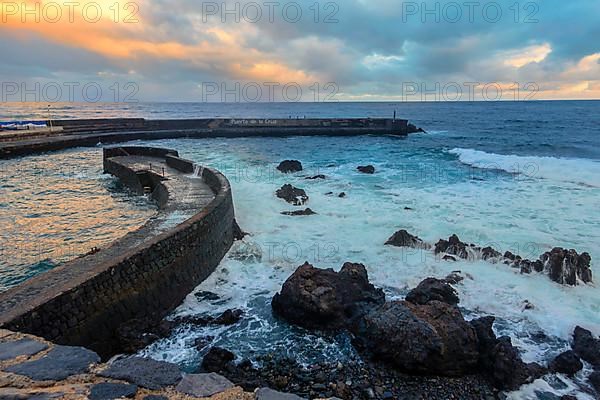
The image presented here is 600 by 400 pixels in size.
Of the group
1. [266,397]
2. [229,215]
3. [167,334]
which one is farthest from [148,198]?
[266,397]

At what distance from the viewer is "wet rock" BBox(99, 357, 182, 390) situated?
3.31 meters

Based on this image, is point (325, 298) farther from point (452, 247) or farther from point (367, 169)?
point (367, 169)

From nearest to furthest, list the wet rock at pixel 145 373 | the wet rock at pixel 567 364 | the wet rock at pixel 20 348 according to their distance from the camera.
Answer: the wet rock at pixel 145 373, the wet rock at pixel 20 348, the wet rock at pixel 567 364

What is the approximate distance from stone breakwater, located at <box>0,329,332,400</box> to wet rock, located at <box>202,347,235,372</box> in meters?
2.57

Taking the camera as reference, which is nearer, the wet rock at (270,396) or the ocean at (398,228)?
the wet rock at (270,396)

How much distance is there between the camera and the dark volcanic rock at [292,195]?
50.0 ft

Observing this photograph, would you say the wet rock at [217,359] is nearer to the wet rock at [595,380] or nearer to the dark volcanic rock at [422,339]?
the dark volcanic rock at [422,339]

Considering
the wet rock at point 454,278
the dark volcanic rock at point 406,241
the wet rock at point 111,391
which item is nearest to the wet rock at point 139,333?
the wet rock at point 111,391

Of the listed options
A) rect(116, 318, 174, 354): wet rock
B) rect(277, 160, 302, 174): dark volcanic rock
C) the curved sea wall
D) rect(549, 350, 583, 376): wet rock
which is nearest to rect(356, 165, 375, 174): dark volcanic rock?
rect(277, 160, 302, 174): dark volcanic rock

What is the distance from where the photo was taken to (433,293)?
7.79m

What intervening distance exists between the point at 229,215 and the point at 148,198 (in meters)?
5.25

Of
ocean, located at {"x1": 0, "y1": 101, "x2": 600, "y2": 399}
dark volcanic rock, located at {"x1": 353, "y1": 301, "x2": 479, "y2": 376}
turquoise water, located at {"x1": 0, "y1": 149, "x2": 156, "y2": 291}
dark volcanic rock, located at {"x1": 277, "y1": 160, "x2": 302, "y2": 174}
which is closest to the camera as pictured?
dark volcanic rock, located at {"x1": 353, "y1": 301, "x2": 479, "y2": 376}

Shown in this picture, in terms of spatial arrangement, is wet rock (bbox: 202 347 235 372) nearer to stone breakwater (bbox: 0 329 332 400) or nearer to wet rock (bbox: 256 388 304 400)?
stone breakwater (bbox: 0 329 332 400)

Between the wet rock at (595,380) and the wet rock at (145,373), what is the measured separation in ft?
19.6
